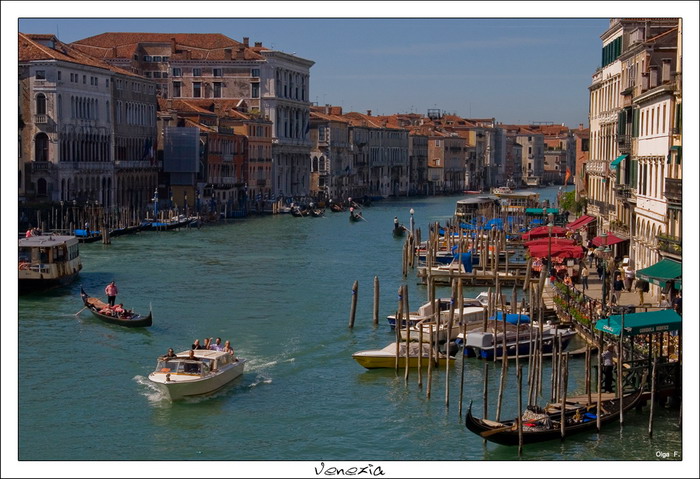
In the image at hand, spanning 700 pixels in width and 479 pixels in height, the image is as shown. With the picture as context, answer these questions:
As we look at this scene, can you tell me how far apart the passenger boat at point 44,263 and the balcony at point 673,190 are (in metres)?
7.40

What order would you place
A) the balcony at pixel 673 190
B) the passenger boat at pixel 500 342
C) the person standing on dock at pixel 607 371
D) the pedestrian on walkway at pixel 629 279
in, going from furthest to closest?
the pedestrian on walkway at pixel 629 279 → the balcony at pixel 673 190 → the passenger boat at pixel 500 342 → the person standing on dock at pixel 607 371

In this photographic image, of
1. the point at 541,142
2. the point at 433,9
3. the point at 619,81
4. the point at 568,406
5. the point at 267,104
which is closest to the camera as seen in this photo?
the point at 433,9

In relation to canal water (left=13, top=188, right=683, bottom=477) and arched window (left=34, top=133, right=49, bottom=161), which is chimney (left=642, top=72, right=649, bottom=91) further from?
arched window (left=34, top=133, right=49, bottom=161)

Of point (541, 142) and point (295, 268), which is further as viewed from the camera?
point (541, 142)

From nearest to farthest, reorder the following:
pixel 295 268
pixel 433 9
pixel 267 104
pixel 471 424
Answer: pixel 433 9
pixel 471 424
pixel 295 268
pixel 267 104

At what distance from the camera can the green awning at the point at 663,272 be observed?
11117mm

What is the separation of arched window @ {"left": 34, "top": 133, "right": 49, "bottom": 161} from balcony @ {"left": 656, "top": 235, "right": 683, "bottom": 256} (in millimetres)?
15477

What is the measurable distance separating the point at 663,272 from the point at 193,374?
393 centimetres

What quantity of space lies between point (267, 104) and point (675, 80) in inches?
1109

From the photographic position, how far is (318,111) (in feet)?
162

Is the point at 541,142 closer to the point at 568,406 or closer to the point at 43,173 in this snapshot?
the point at 43,173

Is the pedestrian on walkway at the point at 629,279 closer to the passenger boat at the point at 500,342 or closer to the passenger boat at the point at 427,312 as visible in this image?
the passenger boat at the point at 427,312

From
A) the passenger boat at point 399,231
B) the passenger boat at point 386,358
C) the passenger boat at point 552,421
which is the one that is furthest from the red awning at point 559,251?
the passenger boat at point 399,231

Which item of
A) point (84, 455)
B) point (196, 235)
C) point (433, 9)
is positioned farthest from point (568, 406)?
point (196, 235)
